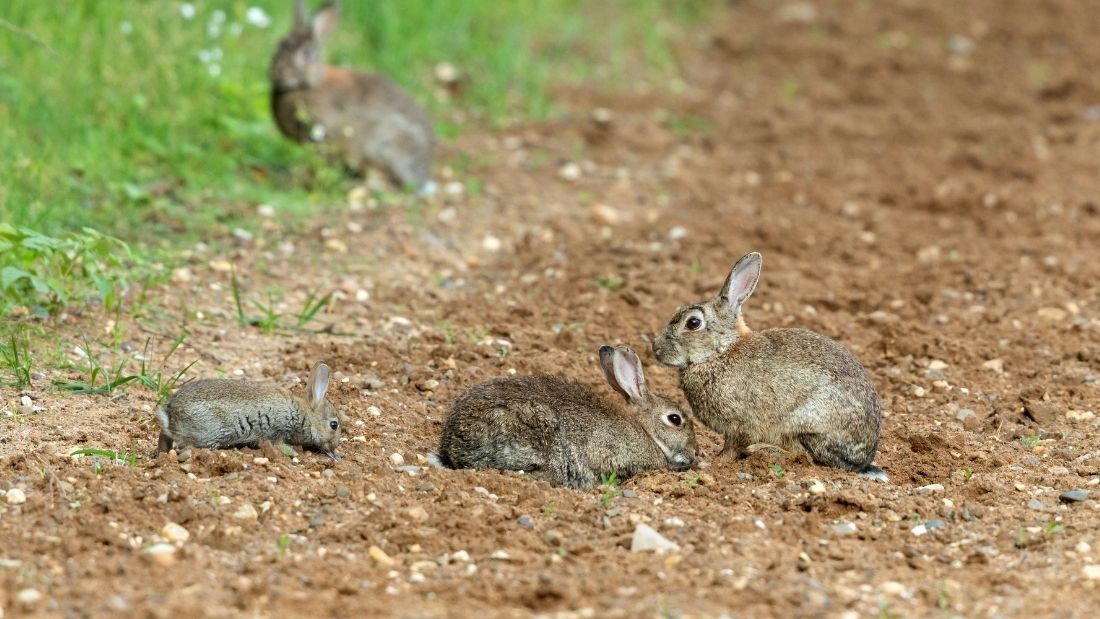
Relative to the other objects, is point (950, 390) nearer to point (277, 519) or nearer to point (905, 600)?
point (905, 600)

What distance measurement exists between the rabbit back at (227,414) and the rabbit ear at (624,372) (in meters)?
1.31

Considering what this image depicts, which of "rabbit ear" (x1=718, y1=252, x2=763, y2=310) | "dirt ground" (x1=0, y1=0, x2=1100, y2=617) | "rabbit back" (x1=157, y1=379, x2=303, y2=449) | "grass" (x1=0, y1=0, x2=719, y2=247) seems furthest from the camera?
"grass" (x1=0, y1=0, x2=719, y2=247)

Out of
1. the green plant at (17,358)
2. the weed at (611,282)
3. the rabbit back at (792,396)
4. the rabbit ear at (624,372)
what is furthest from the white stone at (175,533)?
the weed at (611,282)

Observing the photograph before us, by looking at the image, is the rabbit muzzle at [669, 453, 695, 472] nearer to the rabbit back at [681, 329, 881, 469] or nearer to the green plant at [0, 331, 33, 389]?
the rabbit back at [681, 329, 881, 469]

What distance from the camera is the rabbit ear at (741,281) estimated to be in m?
6.13

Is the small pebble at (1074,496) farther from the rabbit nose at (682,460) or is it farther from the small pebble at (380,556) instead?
the small pebble at (380,556)

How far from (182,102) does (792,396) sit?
527 centimetres

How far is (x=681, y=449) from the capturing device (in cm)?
595

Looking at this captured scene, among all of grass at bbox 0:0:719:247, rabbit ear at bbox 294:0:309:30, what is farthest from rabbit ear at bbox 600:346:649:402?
rabbit ear at bbox 294:0:309:30

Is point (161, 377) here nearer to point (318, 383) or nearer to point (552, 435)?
point (318, 383)

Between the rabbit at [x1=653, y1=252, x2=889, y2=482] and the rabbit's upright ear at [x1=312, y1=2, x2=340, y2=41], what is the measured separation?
4.26 metres

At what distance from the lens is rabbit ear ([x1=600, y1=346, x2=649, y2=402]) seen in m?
5.95

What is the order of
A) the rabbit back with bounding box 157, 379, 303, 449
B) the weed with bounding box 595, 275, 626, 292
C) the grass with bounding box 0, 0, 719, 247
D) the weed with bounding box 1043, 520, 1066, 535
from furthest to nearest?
1. the grass with bounding box 0, 0, 719, 247
2. the weed with bounding box 595, 275, 626, 292
3. the rabbit back with bounding box 157, 379, 303, 449
4. the weed with bounding box 1043, 520, 1066, 535

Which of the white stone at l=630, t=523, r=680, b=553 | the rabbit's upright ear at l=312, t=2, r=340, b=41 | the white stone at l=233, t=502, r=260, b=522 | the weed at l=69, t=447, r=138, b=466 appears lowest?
the white stone at l=233, t=502, r=260, b=522
